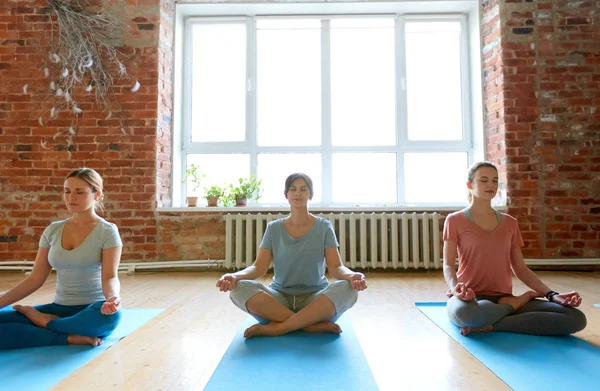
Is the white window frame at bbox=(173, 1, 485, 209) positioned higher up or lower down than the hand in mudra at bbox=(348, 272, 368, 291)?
higher up

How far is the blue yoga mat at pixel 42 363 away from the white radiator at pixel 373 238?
2177 mm

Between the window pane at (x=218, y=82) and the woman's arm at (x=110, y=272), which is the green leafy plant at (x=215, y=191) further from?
the woman's arm at (x=110, y=272)

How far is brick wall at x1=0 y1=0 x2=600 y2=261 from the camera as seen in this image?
13.2 feet

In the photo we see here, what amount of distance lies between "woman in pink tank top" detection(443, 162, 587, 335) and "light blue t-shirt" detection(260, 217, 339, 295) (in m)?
0.60

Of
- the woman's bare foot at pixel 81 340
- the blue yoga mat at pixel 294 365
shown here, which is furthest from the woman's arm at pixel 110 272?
the blue yoga mat at pixel 294 365

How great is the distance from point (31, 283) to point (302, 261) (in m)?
1.15

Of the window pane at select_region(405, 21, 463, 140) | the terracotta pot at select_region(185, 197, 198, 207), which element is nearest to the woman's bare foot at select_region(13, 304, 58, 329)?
the terracotta pot at select_region(185, 197, 198, 207)

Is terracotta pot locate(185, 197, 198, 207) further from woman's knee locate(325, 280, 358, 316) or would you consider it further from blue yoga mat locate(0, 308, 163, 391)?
woman's knee locate(325, 280, 358, 316)

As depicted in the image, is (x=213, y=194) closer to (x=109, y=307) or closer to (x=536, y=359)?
(x=109, y=307)

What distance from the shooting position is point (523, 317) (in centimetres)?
184

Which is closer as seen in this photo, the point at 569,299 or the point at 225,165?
the point at 569,299

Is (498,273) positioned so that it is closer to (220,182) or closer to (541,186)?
(541,186)

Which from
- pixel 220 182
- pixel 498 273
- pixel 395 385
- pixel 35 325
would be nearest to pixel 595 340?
pixel 498 273

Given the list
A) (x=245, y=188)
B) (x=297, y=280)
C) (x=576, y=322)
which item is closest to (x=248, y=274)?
(x=297, y=280)
